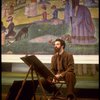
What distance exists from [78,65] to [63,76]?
1435 millimetres

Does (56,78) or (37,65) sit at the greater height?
(37,65)

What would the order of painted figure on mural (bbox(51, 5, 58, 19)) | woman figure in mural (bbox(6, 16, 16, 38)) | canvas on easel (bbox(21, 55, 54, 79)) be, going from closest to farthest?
canvas on easel (bbox(21, 55, 54, 79)) → painted figure on mural (bbox(51, 5, 58, 19)) → woman figure in mural (bbox(6, 16, 16, 38))

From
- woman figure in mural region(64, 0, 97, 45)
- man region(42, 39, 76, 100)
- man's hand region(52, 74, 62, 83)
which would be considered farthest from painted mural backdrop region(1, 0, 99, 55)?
man's hand region(52, 74, 62, 83)

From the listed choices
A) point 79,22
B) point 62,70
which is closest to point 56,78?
point 62,70

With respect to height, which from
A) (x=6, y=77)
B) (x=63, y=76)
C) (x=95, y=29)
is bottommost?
(x=6, y=77)

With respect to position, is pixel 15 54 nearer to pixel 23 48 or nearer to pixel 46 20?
pixel 23 48

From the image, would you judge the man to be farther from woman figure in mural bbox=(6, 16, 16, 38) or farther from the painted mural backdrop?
woman figure in mural bbox=(6, 16, 16, 38)

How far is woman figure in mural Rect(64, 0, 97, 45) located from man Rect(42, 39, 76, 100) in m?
1.09

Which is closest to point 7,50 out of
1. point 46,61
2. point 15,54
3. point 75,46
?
point 15,54

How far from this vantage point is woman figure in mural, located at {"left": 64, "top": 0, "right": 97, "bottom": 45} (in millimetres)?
5047

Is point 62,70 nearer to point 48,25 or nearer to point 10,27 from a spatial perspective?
point 48,25

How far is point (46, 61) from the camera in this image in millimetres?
5176

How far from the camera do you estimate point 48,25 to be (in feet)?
17.4

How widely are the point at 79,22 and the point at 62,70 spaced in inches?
58.5
